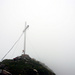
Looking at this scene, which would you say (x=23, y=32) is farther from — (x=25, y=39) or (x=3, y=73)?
(x=3, y=73)

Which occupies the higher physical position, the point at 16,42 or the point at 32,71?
the point at 16,42

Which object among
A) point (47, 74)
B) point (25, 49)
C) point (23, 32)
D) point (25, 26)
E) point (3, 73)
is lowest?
point (47, 74)

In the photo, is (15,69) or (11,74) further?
(15,69)

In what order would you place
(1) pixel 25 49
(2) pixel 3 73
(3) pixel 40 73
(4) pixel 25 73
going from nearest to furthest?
(2) pixel 3 73, (4) pixel 25 73, (3) pixel 40 73, (1) pixel 25 49

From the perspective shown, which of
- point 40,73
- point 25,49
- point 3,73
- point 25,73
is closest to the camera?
point 3,73

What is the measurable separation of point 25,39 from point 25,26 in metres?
1.02

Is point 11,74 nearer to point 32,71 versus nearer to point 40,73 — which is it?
point 32,71

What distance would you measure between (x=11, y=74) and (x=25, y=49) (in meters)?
2.89

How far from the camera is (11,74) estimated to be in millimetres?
2902

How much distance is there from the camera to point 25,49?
575 centimetres

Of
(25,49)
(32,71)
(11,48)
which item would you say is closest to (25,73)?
(32,71)

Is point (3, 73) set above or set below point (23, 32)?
below

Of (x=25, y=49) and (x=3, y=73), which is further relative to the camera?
(x=25, y=49)

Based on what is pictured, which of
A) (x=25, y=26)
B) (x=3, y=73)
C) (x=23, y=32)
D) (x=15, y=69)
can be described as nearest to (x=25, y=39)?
(x=23, y=32)
